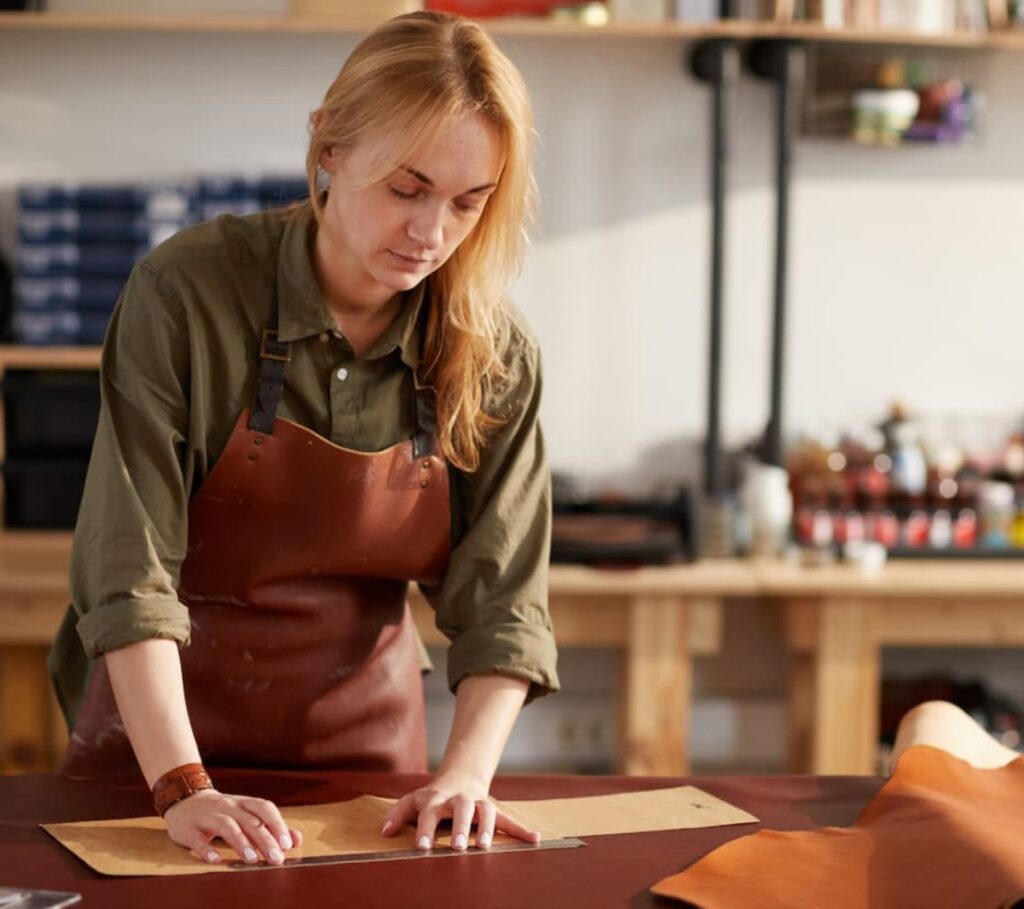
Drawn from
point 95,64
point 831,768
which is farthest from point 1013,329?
point 95,64

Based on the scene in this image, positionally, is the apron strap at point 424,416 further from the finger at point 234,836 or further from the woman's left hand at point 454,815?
the finger at point 234,836

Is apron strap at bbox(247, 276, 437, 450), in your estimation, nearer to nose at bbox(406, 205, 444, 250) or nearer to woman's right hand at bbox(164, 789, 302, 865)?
nose at bbox(406, 205, 444, 250)

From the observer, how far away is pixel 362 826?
1451 mm

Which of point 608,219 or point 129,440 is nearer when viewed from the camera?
point 129,440

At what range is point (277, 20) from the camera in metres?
3.42

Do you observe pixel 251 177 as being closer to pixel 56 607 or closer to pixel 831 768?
pixel 56 607

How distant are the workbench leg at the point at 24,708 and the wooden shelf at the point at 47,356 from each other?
63 cm

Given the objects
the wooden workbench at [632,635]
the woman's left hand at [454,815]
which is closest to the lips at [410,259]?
the woman's left hand at [454,815]

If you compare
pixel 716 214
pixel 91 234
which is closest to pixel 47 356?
pixel 91 234

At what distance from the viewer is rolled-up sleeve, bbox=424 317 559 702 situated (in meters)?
1.71

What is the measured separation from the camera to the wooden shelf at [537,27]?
343cm

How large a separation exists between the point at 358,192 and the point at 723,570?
1959 millimetres

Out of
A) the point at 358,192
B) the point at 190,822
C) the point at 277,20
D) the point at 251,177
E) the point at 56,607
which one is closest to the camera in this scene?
the point at 190,822

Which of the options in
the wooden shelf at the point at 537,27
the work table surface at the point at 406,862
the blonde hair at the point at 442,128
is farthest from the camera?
the wooden shelf at the point at 537,27
